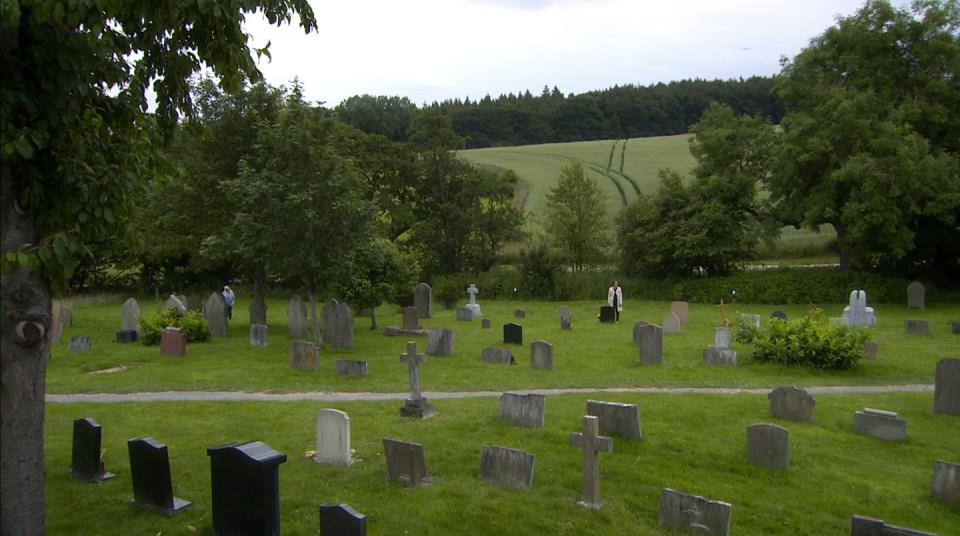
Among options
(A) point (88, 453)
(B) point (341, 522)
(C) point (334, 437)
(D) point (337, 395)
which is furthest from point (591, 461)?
(D) point (337, 395)

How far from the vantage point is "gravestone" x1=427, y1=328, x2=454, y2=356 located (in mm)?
19406

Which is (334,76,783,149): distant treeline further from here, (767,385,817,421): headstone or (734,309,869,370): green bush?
(767,385,817,421): headstone

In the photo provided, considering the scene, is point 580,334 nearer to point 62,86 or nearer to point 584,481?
point 584,481

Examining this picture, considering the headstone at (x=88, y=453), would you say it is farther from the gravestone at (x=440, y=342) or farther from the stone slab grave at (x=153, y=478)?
the gravestone at (x=440, y=342)

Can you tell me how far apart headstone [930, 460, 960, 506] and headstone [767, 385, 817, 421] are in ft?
11.2

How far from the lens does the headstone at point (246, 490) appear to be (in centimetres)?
697

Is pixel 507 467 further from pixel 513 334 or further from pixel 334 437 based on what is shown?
pixel 513 334

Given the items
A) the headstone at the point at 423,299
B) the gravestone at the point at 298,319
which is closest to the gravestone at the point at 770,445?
the gravestone at the point at 298,319

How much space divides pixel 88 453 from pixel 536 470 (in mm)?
5734

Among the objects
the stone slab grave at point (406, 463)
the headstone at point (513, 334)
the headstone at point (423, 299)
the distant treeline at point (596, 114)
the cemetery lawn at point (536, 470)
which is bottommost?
the cemetery lawn at point (536, 470)

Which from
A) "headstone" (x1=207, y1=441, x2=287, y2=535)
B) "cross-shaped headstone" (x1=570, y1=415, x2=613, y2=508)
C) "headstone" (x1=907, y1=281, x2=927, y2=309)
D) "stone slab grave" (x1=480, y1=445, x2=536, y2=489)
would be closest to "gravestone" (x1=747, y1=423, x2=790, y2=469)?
"cross-shaped headstone" (x1=570, y1=415, x2=613, y2=508)

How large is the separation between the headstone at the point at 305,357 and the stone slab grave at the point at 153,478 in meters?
9.05

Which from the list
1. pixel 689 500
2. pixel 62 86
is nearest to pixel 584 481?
pixel 689 500

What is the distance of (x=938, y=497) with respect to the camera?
9.00m
